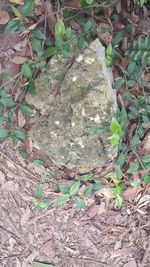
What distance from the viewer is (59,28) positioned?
2.03 m

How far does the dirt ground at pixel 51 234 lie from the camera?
90.5 inches

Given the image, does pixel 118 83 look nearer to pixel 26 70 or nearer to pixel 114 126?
pixel 114 126

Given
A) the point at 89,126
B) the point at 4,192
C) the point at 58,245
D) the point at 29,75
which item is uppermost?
the point at 29,75

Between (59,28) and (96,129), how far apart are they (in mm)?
482

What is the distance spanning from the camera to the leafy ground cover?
2.15 metres

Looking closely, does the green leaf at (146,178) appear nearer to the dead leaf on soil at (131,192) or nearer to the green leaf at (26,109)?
the dead leaf on soil at (131,192)

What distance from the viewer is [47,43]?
2.15 m

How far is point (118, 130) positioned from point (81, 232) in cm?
65

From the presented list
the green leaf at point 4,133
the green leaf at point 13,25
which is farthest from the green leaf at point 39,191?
the green leaf at point 13,25

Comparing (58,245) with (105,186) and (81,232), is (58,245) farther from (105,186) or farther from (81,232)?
(105,186)

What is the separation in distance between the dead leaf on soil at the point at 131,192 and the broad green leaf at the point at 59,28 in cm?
85

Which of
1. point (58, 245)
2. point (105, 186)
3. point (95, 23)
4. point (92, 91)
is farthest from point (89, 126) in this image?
point (58, 245)

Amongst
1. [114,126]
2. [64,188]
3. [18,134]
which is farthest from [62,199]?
[114,126]

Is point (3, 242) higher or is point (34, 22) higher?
point (34, 22)
